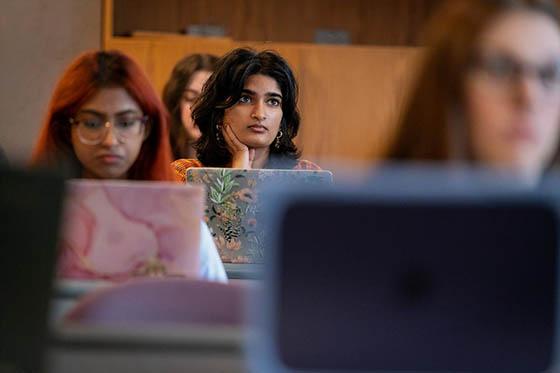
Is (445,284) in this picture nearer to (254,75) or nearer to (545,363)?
(545,363)

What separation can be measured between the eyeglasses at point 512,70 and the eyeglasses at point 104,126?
1092mm

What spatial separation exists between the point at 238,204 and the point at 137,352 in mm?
1623

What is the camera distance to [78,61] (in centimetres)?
247

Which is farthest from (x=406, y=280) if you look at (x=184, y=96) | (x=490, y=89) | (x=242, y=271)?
(x=184, y=96)

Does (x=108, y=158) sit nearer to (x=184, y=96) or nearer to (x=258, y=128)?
(x=258, y=128)

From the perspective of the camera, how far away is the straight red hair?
7.69 feet

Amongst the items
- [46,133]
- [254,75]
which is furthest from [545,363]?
[254,75]

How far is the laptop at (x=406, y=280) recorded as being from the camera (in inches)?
39.4

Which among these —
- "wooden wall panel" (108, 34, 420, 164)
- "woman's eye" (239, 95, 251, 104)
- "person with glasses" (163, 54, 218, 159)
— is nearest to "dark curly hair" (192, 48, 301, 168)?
"woman's eye" (239, 95, 251, 104)

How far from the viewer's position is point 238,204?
270cm

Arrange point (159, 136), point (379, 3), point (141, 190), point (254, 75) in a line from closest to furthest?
1. point (141, 190)
2. point (159, 136)
3. point (254, 75)
4. point (379, 3)

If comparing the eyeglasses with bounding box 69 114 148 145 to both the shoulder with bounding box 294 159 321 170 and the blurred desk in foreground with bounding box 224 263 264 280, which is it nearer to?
the blurred desk in foreground with bounding box 224 263 264 280

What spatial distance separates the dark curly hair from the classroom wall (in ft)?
7.05

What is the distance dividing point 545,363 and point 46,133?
157cm
